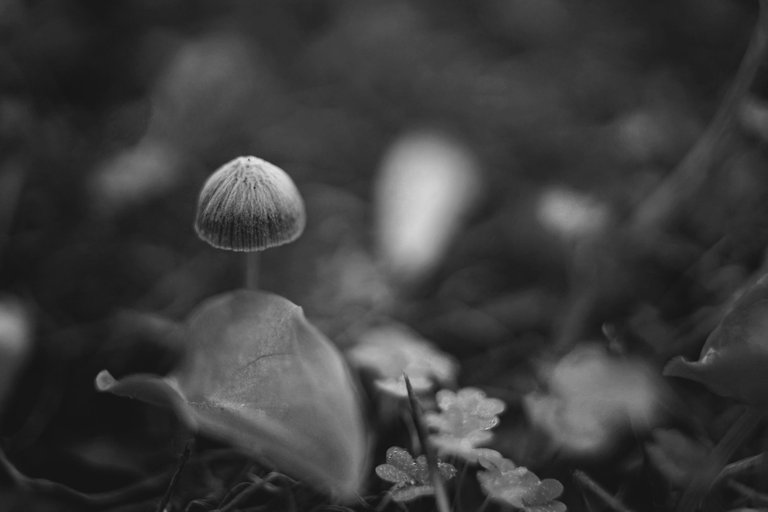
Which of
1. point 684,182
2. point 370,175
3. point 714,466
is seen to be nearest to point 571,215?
point 684,182

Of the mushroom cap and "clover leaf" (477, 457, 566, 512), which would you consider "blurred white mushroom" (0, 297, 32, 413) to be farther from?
"clover leaf" (477, 457, 566, 512)

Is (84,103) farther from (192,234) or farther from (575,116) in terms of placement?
(575,116)

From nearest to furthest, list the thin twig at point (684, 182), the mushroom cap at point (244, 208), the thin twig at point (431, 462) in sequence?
the thin twig at point (431, 462) → the mushroom cap at point (244, 208) → the thin twig at point (684, 182)

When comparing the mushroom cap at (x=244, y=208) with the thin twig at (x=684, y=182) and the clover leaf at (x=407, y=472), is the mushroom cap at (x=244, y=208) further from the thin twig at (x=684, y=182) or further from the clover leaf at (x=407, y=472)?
the thin twig at (x=684, y=182)

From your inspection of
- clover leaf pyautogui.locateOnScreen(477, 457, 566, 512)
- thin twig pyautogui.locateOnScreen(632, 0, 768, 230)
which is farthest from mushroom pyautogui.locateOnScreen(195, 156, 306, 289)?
thin twig pyautogui.locateOnScreen(632, 0, 768, 230)

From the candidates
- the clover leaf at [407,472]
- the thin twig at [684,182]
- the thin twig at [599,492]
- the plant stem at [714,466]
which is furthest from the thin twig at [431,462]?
the thin twig at [684,182]

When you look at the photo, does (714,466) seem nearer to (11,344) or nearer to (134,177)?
(11,344)

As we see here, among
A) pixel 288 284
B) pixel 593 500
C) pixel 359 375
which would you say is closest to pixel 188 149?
pixel 288 284
